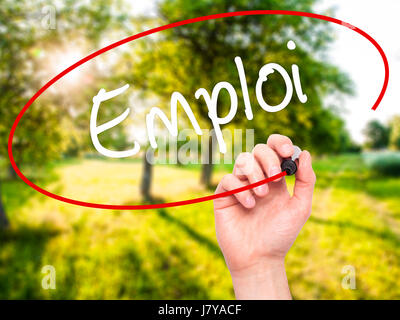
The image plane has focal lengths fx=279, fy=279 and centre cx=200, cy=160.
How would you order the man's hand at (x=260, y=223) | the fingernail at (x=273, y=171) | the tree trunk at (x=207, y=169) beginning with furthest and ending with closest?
1. the tree trunk at (x=207, y=169)
2. the man's hand at (x=260, y=223)
3. the fingernail at (x=273, y=171)

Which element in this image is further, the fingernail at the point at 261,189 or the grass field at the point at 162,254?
the grass field at the point at 162,254

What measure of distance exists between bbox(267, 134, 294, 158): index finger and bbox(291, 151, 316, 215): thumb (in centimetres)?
11

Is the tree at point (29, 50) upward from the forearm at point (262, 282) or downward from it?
upward

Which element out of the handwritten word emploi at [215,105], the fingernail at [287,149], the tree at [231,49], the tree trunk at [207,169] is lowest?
the fingernail at [287,149]

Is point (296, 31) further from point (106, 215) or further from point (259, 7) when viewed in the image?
point (106, 215)

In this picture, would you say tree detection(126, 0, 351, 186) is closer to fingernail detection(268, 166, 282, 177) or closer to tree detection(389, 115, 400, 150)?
fingernail detection(268, 166, 282, 177)

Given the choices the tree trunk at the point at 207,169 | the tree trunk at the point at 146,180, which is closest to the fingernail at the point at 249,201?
the tree trunk at the point at 146,180

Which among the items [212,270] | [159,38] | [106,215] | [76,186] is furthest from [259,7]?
[76,186]

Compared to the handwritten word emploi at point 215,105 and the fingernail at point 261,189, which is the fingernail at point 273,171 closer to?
the fingernail at point 261,189

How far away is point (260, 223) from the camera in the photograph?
2.08 m

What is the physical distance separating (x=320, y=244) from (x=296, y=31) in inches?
240

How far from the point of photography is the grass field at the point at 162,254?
217 inches

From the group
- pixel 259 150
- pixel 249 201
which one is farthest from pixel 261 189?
pixel 259 150

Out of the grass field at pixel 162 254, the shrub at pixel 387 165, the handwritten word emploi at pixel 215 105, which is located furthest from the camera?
the shrub at pixel 387 165
